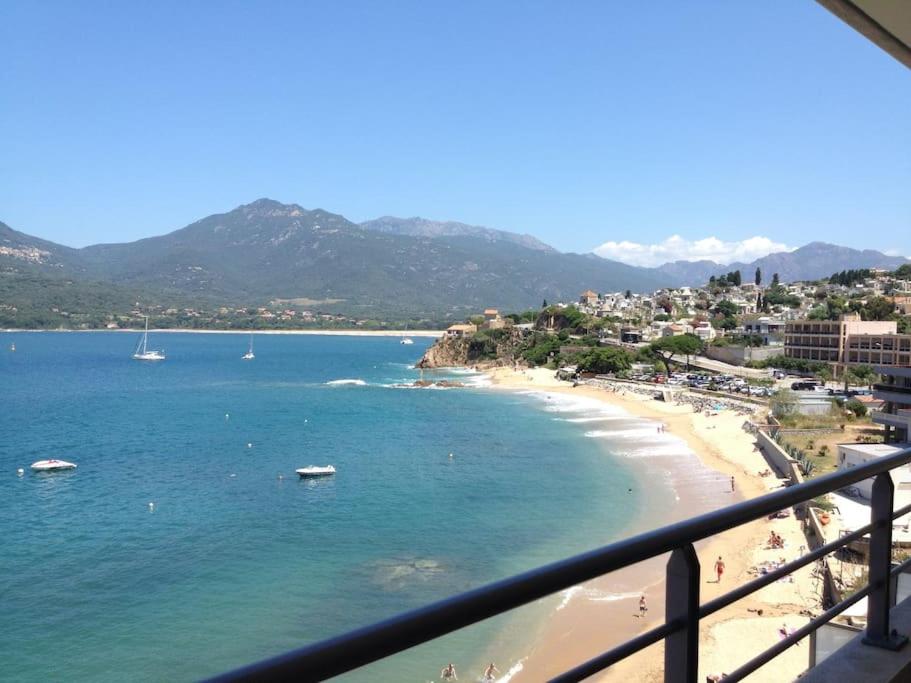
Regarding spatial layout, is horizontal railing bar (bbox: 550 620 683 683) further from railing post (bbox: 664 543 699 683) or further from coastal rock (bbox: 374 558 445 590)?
→ coastal rock (bbox: 374 558 445 590)

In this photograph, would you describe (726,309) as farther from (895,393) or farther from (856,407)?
(895,393)

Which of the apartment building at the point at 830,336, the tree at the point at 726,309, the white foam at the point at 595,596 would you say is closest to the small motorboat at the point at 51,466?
the white foam at the point at 595,596

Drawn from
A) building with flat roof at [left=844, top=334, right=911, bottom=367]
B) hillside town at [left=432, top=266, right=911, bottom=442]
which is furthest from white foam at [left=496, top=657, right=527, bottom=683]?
building with flat roof at [left=844, top=334, right=911, bottom=367]

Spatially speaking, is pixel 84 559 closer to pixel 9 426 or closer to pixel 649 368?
pixel 9 426

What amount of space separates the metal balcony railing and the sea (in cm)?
628

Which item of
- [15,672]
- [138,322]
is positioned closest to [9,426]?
[15,672]

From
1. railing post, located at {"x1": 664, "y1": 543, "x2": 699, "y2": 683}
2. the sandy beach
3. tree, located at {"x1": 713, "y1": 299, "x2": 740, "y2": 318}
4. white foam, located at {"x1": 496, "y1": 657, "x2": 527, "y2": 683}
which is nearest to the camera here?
railing post, located at {"x1": 664, "y1": 543, "x2": 699, "y2": 683}

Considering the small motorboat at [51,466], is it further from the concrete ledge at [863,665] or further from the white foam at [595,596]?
the concrete ledge at [863,665]

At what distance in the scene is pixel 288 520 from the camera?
77.2 ft

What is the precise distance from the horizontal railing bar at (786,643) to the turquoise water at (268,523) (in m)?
11.8

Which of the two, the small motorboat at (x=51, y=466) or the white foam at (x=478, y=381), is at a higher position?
the white foam at (x=478, y=381)

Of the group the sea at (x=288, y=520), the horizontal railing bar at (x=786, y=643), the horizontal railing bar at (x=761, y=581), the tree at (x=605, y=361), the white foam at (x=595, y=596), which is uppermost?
the horizontal railing bar at (x=761, y=581)

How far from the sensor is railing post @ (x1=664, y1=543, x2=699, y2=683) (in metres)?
1.29

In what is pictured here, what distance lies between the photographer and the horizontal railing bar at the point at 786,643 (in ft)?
4.90
